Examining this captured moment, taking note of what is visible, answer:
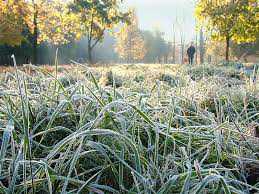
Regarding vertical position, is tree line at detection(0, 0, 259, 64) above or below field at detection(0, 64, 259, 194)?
above

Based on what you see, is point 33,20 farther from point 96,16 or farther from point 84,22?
point 96,16

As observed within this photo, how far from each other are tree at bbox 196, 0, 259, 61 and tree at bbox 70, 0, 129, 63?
23.5 feet

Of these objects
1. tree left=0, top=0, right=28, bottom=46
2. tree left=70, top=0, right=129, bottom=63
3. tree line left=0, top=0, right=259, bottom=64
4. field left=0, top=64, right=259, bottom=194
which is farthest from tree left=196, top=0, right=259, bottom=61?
field left=0, top=64, right=259, bottom=194

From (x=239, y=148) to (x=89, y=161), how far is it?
0.55m

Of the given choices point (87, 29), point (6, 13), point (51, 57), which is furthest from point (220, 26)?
point (51, 57)

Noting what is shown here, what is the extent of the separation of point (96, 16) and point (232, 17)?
10154 millimetres

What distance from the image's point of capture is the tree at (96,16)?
88.3ft

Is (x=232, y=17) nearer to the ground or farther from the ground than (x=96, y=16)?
nearer to the ground

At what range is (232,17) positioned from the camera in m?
23.2

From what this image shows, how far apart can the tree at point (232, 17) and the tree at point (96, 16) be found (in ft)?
23.5

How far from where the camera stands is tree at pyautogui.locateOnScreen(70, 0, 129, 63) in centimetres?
2691

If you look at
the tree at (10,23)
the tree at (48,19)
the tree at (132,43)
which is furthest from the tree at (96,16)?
the tree at (132,43)

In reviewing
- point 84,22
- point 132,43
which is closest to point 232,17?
point 84,22

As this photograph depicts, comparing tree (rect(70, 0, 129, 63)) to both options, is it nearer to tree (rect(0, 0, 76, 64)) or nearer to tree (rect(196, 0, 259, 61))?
tree (rect(0, 0, 76, 64))
